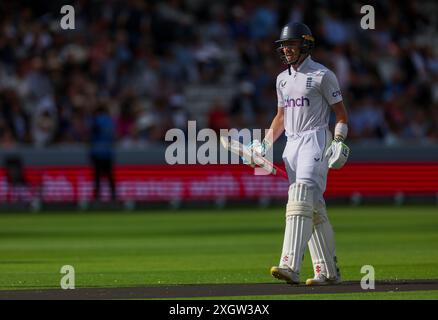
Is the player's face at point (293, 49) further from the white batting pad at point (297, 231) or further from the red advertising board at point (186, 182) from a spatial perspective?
the red advertising board at point (186, 182)

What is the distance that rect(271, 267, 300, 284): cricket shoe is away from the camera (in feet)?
35.1

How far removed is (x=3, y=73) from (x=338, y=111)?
725 inches

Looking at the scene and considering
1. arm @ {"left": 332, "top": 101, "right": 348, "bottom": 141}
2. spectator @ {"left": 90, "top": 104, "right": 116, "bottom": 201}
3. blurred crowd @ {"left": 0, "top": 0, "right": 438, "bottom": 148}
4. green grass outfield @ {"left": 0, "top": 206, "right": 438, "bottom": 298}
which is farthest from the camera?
blurred crowd @ {"left": 0, "top": 0, "right": 438, "bottom": 148}

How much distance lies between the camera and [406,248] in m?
16.2

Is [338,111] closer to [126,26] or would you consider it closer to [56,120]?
[56,120]

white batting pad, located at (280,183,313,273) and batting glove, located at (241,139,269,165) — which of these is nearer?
white batting pad, located at (280,183,313,273)

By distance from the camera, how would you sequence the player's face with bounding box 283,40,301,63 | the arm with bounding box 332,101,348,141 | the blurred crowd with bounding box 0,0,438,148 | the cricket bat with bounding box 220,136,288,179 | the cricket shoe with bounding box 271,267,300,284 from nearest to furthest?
the cricket shoe with bounding box 271,267,300,284 → the arm with bounding box 332,101,348,141 → the player's face with bounding box 283,40,301,63 → the cricket bat with bounding box 220,136,288,179 → the blurred crowd with bounding box 0,0,438,148

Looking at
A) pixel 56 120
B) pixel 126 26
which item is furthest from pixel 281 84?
pixel 126 26

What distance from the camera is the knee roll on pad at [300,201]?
35.7 ft

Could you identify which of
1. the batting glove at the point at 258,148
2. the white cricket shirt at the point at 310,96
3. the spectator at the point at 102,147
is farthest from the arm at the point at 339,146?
the spectator at the point at 102,147

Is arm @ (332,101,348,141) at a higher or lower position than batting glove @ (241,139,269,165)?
higher

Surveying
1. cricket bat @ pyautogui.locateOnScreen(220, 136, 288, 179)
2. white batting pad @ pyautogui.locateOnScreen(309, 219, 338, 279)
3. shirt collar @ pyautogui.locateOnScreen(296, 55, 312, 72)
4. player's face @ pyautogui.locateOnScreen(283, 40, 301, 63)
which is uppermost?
player's face @ pyautogui.locateOnScreen(283, 40, 301, 63)

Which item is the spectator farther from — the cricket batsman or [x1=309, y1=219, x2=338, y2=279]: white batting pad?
[x1=309, y1=219, x2=338, y2=279]: white batting pad

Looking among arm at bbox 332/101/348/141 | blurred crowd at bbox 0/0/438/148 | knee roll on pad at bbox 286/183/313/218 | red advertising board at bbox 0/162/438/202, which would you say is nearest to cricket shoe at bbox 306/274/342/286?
knee roll on pad at bbox 286/183/313/218
